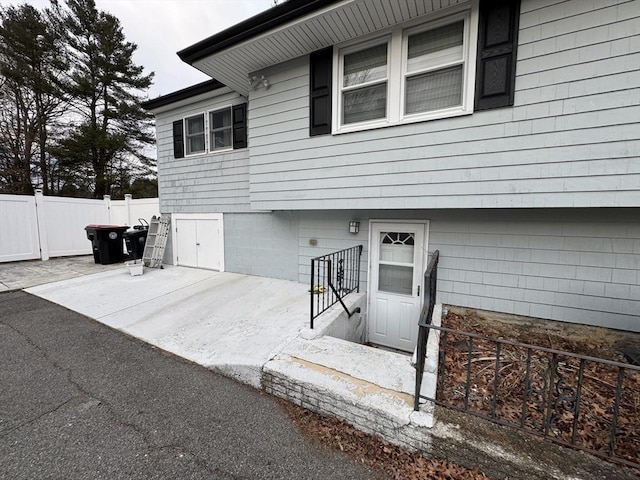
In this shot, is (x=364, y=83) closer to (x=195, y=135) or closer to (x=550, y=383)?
(x=550, y=383)

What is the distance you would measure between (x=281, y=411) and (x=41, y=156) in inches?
684

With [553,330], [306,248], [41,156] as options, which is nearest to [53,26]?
[41,156]

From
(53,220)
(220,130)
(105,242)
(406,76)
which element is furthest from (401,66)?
(53,220)

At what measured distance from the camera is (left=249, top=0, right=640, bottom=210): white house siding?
272 cm

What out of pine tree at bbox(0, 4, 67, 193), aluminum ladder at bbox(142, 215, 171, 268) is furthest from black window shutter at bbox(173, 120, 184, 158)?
pine tree at bbox(0, 4, 67, 193)

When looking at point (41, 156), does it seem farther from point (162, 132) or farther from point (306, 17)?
point (306, 17)

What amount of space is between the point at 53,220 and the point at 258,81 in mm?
8523

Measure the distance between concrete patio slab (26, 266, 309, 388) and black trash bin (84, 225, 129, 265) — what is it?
1.63 metres

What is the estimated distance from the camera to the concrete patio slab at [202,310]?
3.06m

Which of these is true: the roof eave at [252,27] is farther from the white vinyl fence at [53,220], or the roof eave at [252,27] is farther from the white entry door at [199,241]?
the white vinyl fence at [53,220]

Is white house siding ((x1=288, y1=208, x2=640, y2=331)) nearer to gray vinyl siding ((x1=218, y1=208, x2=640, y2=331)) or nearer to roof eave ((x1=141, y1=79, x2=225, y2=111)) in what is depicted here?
gray vinyl siding ((x1=218, y1=208, x2=640, y2=331))

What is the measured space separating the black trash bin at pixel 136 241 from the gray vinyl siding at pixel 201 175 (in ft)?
2.92

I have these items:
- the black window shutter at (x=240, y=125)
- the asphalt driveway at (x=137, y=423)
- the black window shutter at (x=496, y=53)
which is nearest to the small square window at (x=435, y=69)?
the black window shutter at (x=496, y=53)

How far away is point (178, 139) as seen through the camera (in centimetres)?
693
